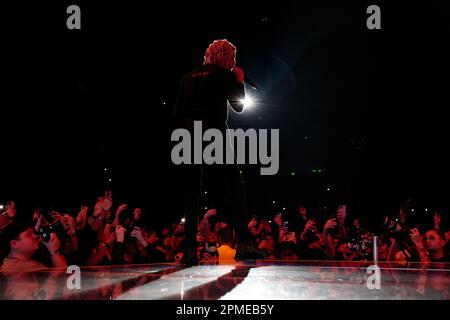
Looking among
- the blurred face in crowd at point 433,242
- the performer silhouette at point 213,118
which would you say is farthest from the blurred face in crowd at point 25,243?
the blurred face in crowd at point 433,242

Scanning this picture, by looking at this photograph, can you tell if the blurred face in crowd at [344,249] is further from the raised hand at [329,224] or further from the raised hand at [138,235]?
the raised hand at [138,235]

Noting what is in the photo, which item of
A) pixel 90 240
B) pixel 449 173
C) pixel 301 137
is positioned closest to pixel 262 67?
pixel 301 137

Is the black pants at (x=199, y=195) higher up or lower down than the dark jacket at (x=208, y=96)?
lower down

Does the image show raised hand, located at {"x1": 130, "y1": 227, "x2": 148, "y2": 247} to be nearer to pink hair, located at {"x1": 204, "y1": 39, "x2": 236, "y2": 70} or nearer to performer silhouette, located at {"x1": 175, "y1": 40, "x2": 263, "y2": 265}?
performer silhouette, located at {"x1": 175, "y1": 40, "x2": 263, "y2": 265}

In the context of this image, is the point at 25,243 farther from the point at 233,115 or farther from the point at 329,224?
the point at 233,115

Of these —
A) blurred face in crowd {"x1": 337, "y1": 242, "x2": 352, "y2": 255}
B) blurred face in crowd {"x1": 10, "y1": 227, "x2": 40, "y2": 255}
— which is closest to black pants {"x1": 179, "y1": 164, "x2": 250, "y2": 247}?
blurred face in crowd {"x1": 10, "y1": 227, "x2": 40, "y2": 255}

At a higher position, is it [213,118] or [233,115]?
[233,115]


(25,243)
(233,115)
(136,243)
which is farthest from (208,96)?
(233,115)

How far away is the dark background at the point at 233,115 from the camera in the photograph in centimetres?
436

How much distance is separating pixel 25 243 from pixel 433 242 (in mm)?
4386

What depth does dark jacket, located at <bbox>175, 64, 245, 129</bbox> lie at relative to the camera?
8.00 feet

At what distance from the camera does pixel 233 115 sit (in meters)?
8.83

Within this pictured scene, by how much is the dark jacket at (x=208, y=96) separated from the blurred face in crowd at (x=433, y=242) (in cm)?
347

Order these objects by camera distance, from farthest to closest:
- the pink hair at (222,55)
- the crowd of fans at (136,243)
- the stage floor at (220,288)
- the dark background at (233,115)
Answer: the dark background at (233,115) → the crowd of fans at (136,243) → the pink hair at (222,55) → the stage floor at (220,288)
